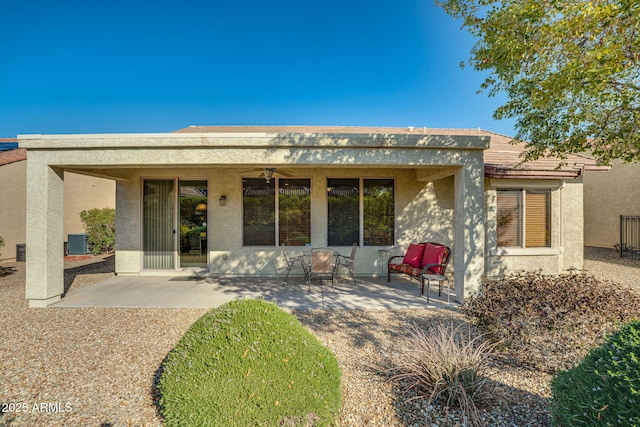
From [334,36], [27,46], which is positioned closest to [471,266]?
[334,36]

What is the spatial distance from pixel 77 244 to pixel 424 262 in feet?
51.1

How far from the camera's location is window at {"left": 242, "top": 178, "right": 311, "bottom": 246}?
914 cm

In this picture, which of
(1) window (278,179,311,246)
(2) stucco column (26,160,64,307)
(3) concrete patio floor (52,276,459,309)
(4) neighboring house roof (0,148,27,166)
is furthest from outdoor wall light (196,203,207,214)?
(4) neighboring house roof (0,148,27,166)

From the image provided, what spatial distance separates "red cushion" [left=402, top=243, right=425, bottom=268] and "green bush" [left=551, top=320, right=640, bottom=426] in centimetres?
586

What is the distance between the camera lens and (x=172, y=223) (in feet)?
30.5

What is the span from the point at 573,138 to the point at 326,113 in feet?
36.6

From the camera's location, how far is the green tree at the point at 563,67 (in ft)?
15.4

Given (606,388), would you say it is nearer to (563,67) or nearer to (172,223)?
(563,67)

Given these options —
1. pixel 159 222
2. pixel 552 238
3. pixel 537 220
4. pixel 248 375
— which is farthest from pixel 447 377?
pixel 159 222

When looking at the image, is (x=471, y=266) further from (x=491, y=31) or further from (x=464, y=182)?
(x=491, y=31)

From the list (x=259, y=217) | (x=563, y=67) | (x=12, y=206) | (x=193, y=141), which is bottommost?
(x=259, y=217)

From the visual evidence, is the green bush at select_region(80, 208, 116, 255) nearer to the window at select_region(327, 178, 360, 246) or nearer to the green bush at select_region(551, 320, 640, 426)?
the window at select_region(327, 178, 360, 246)

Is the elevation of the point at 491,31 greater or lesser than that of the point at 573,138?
greater

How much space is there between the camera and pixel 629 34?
484 cm
